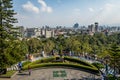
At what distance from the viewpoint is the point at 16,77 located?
26.4 meters

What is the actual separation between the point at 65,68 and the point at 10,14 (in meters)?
10.5

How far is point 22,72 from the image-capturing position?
28891 millimetres

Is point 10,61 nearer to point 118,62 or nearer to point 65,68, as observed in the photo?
point 65,68

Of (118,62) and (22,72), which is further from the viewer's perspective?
(22,72)

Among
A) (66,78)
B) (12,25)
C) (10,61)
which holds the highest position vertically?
(12,25)

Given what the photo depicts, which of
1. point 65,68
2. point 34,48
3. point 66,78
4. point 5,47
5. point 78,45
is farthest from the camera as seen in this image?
point 34,48

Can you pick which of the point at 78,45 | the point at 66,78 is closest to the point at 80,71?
the point at 66,78

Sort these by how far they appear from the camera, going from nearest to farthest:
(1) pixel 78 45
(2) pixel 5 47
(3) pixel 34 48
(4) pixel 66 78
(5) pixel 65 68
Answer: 1. (4) pixel 66 78
2. (2) pixel 5 47
3. (5) pixel 65 68
4. (1) pixel 78 45
5. (3) pixel 34 48

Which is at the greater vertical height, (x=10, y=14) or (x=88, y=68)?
(x=10, y=14)

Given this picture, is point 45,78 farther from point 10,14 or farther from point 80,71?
point 10,14

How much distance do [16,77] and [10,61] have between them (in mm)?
2089

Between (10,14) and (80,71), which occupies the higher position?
(10,14)

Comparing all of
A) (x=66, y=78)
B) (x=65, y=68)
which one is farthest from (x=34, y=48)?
(x=66, y=78)

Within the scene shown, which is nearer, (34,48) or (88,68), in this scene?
(88,68)
